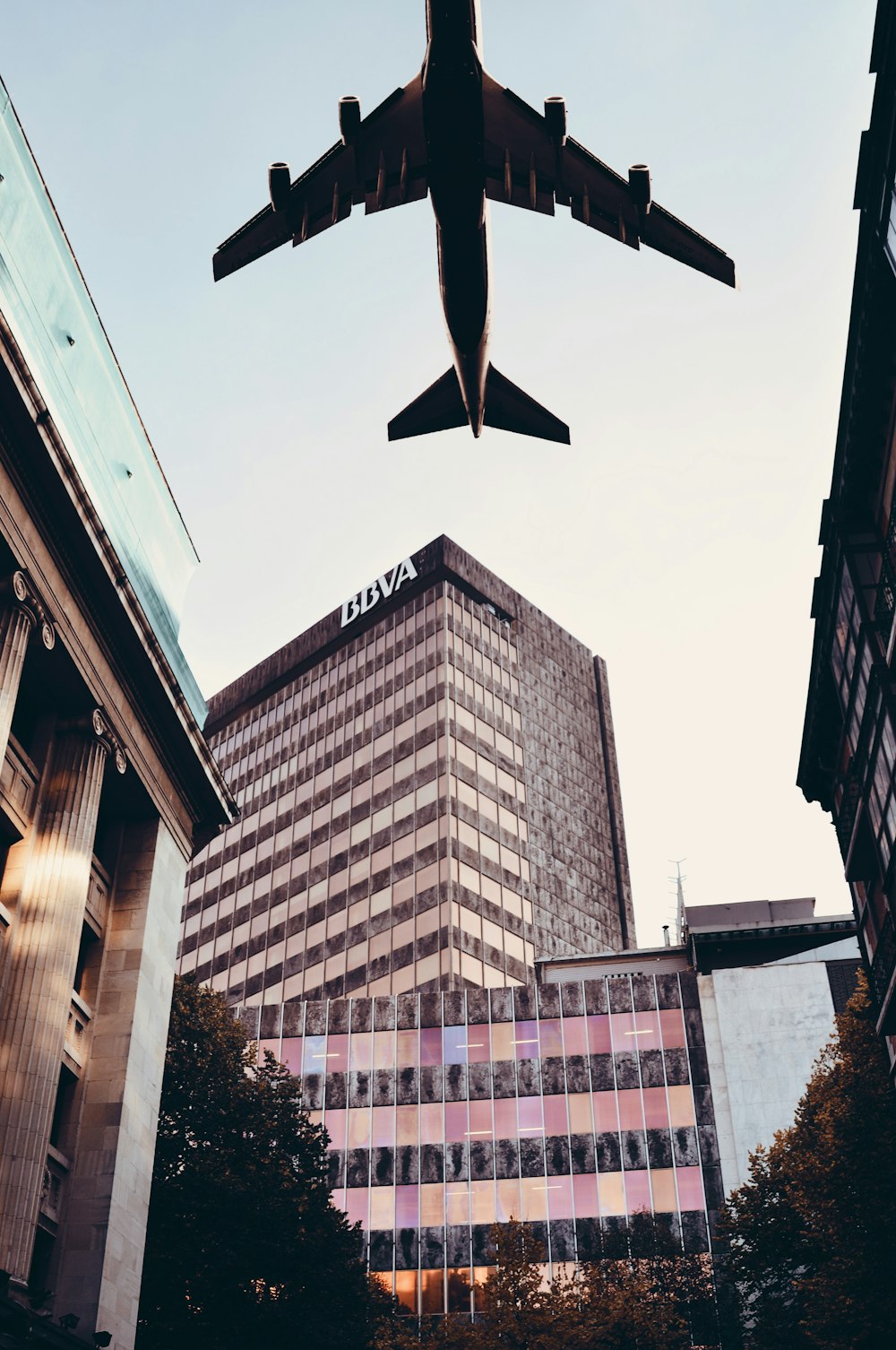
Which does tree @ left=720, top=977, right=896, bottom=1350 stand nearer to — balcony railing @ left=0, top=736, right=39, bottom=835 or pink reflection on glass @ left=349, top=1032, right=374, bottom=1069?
balcony railing @ left=0, top=736, right=39, bottom=835

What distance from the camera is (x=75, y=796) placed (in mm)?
32875

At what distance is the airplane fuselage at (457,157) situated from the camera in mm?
30625

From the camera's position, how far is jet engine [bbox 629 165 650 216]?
34281mm

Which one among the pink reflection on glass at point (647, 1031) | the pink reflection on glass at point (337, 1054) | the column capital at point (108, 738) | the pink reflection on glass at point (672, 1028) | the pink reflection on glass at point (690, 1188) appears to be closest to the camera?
the column capital at point (108, 738)

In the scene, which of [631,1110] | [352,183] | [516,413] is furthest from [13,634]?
[631,1110]

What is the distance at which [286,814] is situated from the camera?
11188 centimetres

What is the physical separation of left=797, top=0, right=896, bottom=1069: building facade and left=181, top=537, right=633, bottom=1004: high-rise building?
48.3 metres

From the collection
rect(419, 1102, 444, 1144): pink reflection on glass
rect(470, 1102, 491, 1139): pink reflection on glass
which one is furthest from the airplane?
rect(419, 1102, 444, 1144): pink reflection on glass

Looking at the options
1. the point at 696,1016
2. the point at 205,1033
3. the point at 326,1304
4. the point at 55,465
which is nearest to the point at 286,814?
the point at 696,1016

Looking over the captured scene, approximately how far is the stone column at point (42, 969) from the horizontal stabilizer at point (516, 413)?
1915 cm

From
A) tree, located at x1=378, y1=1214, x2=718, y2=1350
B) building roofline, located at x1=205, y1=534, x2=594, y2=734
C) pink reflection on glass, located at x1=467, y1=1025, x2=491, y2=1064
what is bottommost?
tree, located at x1=378, y1=1214, x2=718, y2=1350

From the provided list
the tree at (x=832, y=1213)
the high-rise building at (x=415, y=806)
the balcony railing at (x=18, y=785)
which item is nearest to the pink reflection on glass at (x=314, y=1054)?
the high-rise building at (x=415, y=806)

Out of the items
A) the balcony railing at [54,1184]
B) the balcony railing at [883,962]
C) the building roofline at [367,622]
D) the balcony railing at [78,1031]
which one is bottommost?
the balcony railing at [54,1184]

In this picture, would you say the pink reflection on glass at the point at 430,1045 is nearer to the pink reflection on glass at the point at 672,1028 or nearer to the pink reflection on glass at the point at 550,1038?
the pink reflection on glass at the point at 550,1038
